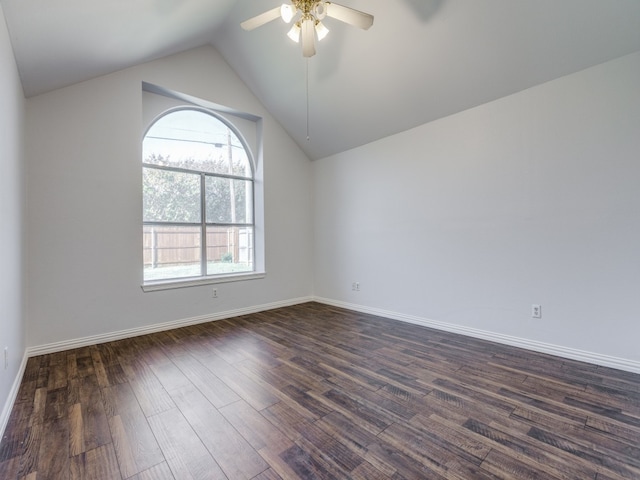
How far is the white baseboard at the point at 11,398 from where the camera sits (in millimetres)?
1713

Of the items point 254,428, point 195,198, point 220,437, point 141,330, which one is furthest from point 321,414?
point 195,198

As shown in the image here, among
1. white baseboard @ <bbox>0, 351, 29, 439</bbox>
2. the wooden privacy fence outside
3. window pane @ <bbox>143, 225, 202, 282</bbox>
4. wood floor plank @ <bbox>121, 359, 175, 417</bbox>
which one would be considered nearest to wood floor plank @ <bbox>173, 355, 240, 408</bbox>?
wood floor plank @ <bbox>121, 359, 175, 417</bbox>

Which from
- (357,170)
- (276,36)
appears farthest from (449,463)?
(276,36)

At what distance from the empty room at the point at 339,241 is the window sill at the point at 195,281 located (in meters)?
0.03

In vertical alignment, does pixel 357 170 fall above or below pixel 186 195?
above

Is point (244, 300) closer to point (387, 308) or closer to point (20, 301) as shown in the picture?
point (387, 308)

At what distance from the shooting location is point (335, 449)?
153 centimetres

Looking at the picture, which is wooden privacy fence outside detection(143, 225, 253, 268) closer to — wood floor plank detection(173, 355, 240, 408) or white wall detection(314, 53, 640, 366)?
wood floor plank detection(173, 355, 240, 408)

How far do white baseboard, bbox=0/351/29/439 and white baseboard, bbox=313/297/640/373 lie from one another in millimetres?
3517

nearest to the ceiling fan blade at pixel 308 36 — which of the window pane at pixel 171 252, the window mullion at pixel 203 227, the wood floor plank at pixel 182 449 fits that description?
the window mullion at pixel 203 227

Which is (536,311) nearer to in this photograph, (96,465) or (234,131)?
(96,465)

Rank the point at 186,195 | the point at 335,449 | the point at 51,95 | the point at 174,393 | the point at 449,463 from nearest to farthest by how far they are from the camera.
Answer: the point at 449,463
the point at 335,449
the point at 174,393
the point at 51,95
the point at 186,195

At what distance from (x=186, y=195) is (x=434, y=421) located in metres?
3.68

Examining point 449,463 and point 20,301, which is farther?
point 20,301
